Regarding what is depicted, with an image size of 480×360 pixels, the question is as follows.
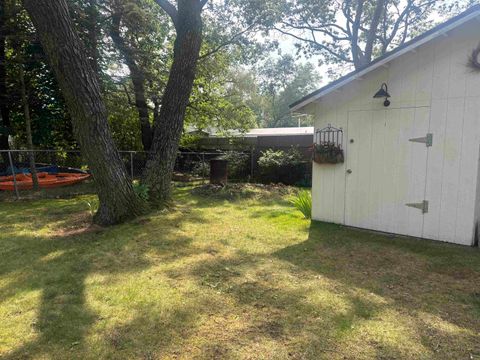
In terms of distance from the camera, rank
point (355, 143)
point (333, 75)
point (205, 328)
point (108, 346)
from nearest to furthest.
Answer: point (108, 346), point (205, 328), point (355, 143), point (333, 75)

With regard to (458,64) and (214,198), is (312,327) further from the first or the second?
(214,198)

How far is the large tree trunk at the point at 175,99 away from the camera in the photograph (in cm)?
702

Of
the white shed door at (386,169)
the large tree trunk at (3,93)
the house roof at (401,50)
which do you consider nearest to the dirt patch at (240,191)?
the house roof at (401,50)

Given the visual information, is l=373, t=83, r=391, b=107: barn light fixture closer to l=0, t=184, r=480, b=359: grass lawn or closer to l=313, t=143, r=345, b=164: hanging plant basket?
l=313, t=143, r=345, b=164: hanging plant basket

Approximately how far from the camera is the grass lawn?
97.8 inches

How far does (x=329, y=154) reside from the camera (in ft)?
19.5

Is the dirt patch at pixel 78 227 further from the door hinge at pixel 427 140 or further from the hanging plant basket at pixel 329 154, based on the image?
the door hinge at pixel 427 140

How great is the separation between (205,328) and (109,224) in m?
3.97

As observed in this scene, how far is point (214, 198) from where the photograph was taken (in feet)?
30.9

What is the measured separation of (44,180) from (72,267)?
8.18 meters

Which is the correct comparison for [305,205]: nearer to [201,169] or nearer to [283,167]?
[283,167]

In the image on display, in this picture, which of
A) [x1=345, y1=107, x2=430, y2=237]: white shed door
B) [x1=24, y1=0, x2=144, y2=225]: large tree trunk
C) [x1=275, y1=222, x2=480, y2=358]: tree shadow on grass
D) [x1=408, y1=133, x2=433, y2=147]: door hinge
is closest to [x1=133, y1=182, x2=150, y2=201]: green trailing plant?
[x1=24, y1=0, x2=144, y2=225]: large tree trunk

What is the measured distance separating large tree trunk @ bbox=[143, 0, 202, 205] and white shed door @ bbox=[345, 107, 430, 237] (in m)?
3.50

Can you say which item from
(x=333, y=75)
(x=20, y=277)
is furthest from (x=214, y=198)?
(x=333, y=75)
